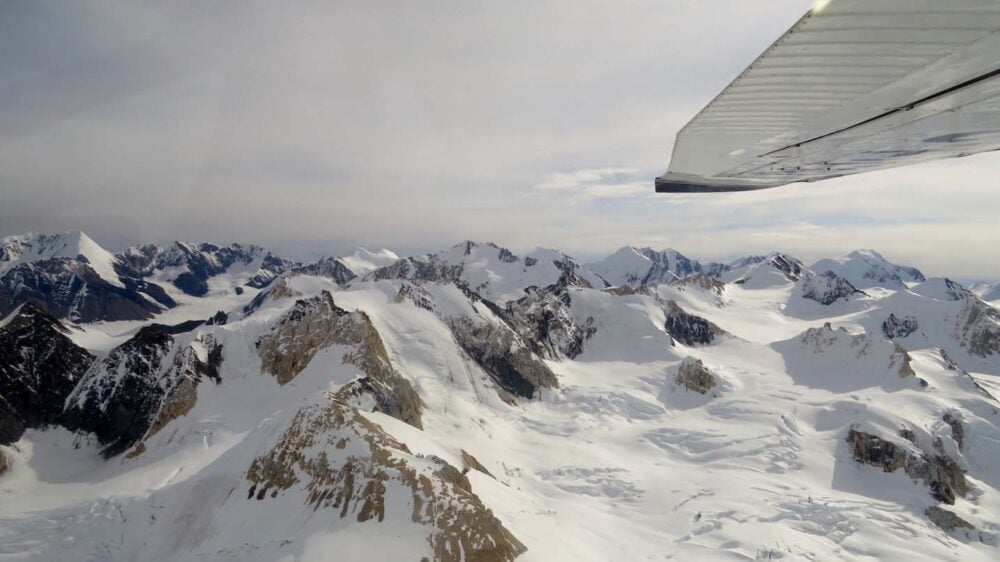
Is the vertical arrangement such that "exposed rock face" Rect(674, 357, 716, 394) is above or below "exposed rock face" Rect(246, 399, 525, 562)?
below

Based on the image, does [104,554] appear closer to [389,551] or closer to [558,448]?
[389,551]

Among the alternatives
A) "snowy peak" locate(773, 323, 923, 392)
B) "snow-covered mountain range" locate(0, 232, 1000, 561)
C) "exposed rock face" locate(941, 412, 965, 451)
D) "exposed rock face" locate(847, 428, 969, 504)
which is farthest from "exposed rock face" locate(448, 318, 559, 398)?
"exposed rock face" locate(941, 412, 965, 451)

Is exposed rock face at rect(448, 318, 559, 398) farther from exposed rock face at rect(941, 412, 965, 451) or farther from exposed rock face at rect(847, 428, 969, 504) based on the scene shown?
exposed rock face at rect(941, 412, 965, 451)

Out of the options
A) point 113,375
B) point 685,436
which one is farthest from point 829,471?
point 113,375

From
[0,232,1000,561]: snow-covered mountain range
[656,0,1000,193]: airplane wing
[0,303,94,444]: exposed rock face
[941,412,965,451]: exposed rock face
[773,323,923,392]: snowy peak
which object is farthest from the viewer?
[773,323,923,392]: snowy peak

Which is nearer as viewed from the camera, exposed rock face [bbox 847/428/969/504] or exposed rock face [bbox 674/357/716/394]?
exposed rock face [bbox 847/428/969/504]

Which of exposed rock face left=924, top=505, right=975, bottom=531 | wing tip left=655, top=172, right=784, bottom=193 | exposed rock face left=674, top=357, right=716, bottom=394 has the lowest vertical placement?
exposed rock face left=924, top=505, right=975, bottom=531

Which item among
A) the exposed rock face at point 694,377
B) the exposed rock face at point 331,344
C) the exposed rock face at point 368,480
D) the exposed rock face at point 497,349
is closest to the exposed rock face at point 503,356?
the exposed rock face at point 497,349

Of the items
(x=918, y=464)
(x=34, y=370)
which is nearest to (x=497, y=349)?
(x=34, y=370)

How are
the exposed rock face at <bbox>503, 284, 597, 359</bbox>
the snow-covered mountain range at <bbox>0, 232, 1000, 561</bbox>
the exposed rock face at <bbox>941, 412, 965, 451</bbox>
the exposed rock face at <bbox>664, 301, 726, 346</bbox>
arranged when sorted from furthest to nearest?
the exposed rock face at <bbox>664, 301, 726, 346</bbox> < the exposed rock face at <bbox>503, 284, 597, 359</bbox> < the exposed rock face at <bbox>941, 412, 965, 451</bbox> < the snow-covered mountain range at <bbox>0, 232, 1000, 561</bbox>
